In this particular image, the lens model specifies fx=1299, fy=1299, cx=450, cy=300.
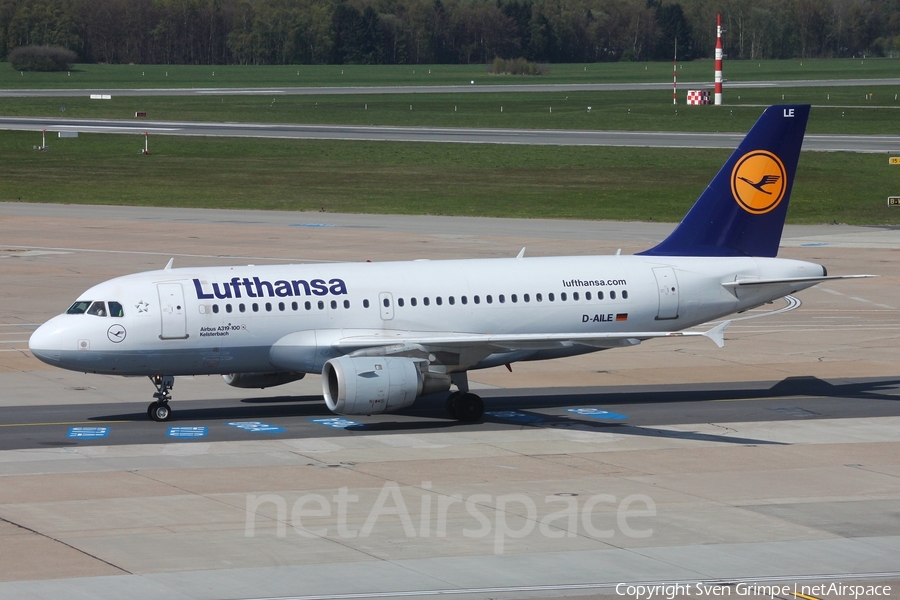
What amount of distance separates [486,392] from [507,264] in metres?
4.16

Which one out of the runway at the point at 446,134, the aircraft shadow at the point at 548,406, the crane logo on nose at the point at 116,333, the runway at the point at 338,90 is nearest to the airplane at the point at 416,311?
the crane logo on nose at the point at 116,333

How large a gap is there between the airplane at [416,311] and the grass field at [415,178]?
Answer: 129 ft

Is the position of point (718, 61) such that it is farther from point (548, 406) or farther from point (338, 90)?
point (548, 406)

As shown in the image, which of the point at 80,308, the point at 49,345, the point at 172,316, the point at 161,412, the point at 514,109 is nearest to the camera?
the point at 49,345

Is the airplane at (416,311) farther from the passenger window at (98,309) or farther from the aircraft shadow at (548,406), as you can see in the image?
the aircraft shadow at (548,406)

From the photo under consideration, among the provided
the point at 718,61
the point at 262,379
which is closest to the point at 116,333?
the point at 262,379

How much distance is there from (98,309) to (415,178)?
63.5m

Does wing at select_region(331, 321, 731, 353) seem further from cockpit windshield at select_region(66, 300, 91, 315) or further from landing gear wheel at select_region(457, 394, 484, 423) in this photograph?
cockpit windshield at select_region(66, 300, 91, 315)

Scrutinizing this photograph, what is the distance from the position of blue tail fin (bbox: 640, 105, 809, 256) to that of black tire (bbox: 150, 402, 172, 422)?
14.1 m

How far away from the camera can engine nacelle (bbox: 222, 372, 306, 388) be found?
3369 centimetres

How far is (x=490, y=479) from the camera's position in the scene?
1048 inches

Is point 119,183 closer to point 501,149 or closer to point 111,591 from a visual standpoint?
point 501,149

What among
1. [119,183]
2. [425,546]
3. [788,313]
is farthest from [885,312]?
[119,183]

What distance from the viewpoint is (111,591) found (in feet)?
63.4
